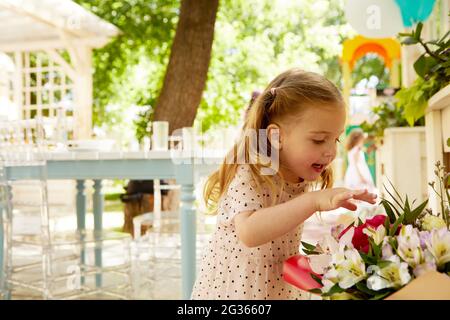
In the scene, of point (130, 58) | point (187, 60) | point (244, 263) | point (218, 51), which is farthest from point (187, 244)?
point (218, 51)

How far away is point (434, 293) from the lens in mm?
468

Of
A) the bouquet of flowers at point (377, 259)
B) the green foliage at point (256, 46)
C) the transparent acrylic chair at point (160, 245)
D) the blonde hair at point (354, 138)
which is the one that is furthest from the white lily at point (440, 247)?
the green foliage at point (256, 46)

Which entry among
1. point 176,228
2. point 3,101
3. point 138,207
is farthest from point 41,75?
point 176,228

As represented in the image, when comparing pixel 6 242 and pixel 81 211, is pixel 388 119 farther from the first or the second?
pixel 6 242

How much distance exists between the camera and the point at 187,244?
209 cm

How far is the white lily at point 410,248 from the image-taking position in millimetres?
515

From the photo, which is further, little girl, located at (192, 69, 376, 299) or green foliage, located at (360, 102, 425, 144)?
green foliage, located at (360, 102, 425, 144)

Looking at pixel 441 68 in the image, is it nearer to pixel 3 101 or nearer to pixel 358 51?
pixel 358 51

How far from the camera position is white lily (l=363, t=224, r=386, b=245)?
56 centimetres

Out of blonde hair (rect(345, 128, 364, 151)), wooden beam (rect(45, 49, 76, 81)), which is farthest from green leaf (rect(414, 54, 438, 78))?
wooden beam (rect(45, 49, 76, 81))

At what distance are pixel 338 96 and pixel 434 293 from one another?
51 centimetres

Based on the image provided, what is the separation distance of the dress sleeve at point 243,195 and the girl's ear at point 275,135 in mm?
66

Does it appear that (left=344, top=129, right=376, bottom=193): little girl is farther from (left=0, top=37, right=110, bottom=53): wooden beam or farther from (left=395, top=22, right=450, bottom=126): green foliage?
(left=395, top=22, right=450, bottom=126): green foliage

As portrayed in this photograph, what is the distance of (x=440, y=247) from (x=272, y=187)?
0.47 metres
